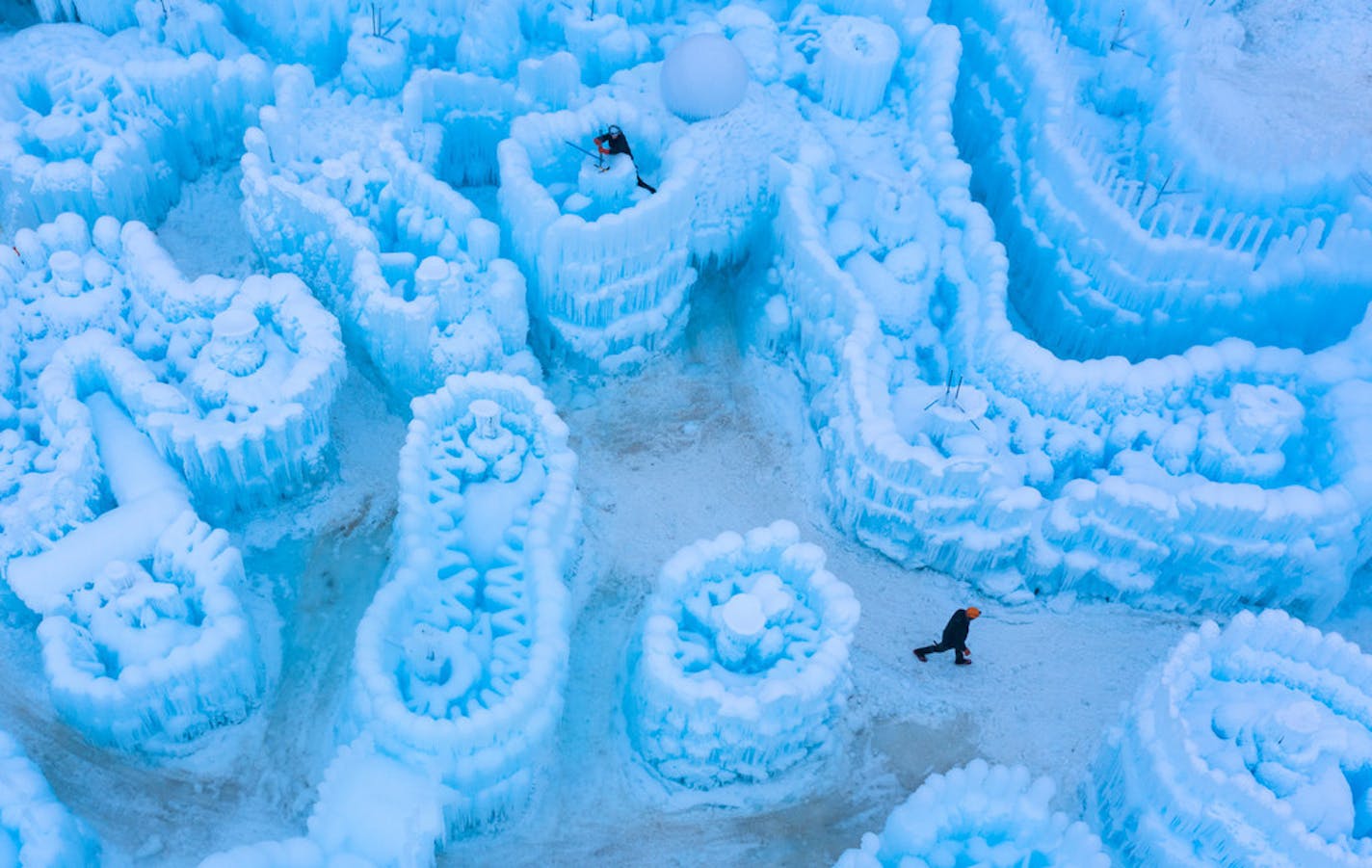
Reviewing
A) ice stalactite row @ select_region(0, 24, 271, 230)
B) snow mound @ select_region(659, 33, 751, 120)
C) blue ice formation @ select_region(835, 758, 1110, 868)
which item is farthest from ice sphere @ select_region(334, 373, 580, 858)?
ice stalactite row @ select_region(0, 24, 271, 230)

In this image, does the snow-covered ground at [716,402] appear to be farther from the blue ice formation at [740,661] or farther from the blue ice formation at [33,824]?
the blue ice formation at [740,661]

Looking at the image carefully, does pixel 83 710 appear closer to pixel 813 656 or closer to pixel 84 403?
pixel 84 403

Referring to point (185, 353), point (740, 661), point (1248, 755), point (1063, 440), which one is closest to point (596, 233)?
point (185, 353)

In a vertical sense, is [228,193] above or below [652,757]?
above

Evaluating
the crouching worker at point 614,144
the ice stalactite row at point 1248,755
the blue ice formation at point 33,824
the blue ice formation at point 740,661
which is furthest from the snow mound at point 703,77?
the blue ice formation at point 33,824

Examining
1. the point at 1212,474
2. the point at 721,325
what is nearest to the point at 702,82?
the point at 721,325
